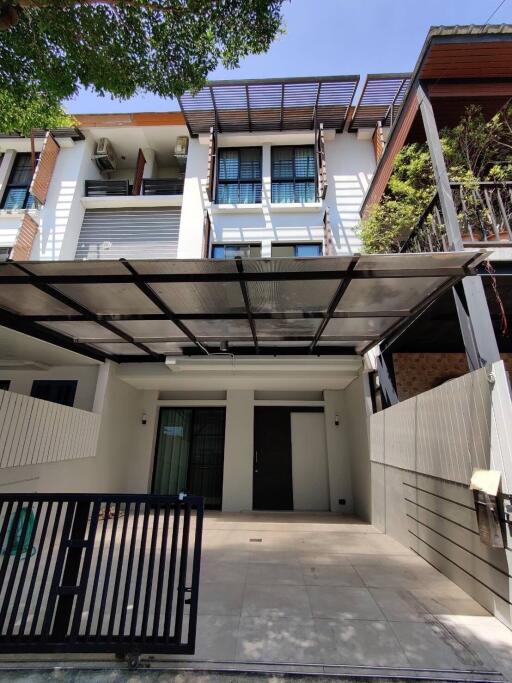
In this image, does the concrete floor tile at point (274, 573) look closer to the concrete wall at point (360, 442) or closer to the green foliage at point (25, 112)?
the concrete wall at point (360, 442)

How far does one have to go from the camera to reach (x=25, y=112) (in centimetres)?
493

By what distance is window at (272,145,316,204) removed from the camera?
25.1 ft

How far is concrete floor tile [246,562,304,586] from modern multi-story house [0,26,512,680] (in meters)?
1.44

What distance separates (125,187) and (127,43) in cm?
468

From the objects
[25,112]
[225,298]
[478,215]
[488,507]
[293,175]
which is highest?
[293,175]

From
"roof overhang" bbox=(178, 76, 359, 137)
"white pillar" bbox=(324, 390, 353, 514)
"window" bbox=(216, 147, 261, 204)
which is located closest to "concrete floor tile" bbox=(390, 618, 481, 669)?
"white pillar" bbox=(324, 390, 353, 514)

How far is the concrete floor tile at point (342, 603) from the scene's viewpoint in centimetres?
244

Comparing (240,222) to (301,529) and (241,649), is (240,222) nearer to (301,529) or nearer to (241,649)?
(301,529)

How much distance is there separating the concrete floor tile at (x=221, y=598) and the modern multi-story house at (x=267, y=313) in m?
1.92

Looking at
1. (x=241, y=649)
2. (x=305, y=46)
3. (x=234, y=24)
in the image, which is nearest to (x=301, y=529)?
(x=241, y=649)

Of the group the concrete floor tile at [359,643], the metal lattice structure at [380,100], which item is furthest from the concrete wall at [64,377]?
the metal lattice structure at [380,100]

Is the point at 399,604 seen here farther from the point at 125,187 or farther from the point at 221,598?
the point at 125,187

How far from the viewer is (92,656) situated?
77.5 inches

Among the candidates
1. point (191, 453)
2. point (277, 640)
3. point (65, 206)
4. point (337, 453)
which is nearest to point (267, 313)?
point (277, 640)
